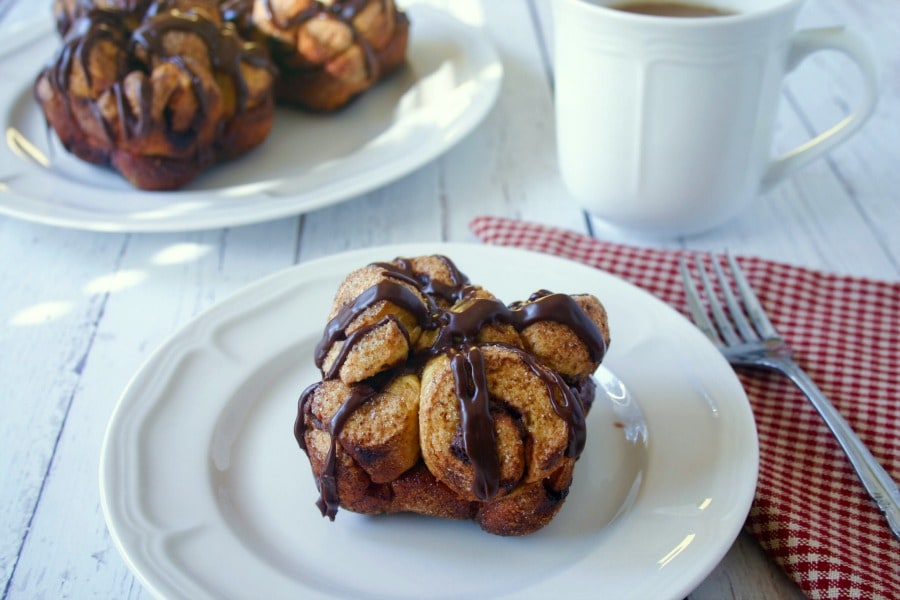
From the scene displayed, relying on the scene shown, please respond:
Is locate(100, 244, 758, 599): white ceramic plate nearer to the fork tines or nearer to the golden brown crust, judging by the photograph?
the fork tines

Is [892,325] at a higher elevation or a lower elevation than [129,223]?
lower

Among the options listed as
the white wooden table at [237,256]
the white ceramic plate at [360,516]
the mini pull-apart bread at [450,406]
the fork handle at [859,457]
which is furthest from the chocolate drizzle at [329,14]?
the fork handle at [859,457]

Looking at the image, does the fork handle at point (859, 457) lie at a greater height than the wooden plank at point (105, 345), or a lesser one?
greater

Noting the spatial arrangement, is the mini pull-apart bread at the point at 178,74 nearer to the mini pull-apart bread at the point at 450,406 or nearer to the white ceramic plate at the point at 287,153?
the white ceramic plate at the point at 287,153

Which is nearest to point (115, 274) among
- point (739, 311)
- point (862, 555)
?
point (739, 311)

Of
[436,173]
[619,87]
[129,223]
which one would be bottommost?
[436,173]

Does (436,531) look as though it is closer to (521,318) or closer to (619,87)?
(521,318)

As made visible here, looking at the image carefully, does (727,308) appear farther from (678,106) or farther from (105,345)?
(105,345)

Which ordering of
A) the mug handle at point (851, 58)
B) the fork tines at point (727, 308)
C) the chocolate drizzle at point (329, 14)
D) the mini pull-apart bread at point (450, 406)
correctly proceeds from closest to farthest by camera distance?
1. the mini pull-apart bread at point (450, 406)
2. the fork tines at point (727, 308)
3. the mug handle at point (851, 58)
4. the chocolate drizzle at point (329, 14)
